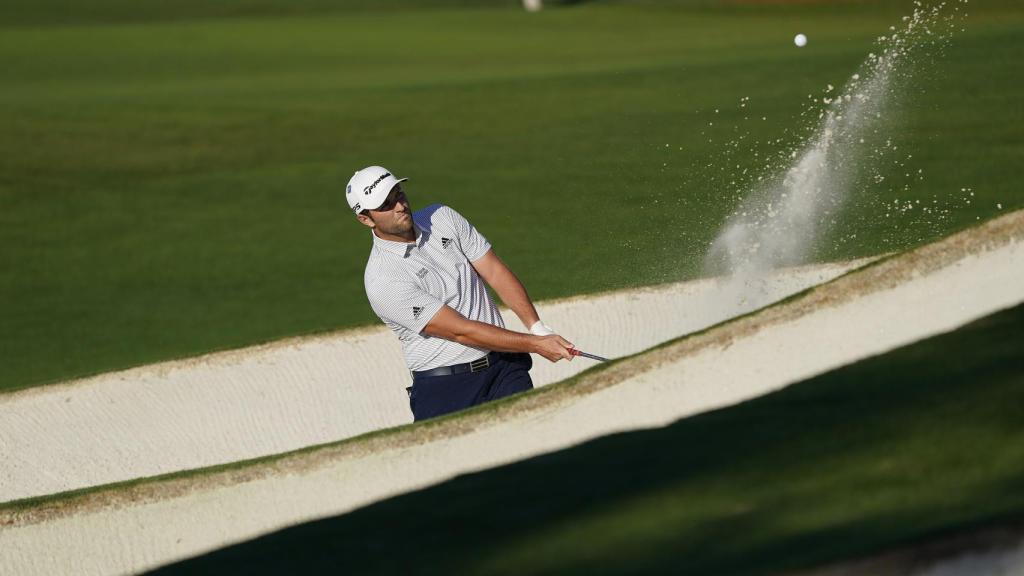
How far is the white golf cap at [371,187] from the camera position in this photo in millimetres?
5566

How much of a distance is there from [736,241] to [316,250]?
4095 mm

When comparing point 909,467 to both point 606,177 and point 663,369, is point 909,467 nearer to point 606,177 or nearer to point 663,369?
point 663,369

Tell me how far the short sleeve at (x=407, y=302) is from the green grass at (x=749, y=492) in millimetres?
1360

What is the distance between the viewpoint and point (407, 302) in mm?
5723

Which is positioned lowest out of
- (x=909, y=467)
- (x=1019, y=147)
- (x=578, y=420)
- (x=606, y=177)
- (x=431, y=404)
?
(x=909, y=467)

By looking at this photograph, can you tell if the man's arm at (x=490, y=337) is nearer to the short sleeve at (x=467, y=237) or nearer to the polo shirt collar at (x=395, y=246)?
the polo shirt collar at (x=395, y=246)

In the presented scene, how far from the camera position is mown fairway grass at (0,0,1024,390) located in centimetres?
A: 947

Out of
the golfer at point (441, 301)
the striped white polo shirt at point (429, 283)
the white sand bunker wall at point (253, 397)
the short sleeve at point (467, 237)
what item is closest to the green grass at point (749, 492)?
the golfer at point (441, 301)

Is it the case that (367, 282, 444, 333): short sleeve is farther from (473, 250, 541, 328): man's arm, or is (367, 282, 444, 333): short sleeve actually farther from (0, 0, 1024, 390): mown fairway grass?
(0, 0, 1024, 390): mown fairway grass

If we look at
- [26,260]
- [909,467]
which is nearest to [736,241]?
[909,467]

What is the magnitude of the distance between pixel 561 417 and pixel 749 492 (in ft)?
4.52

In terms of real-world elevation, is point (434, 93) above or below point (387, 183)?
above

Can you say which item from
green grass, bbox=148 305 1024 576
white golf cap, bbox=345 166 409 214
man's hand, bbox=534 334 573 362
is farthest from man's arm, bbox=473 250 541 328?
green grass, bbox=148 305 1024 576

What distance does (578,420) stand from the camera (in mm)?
4688
